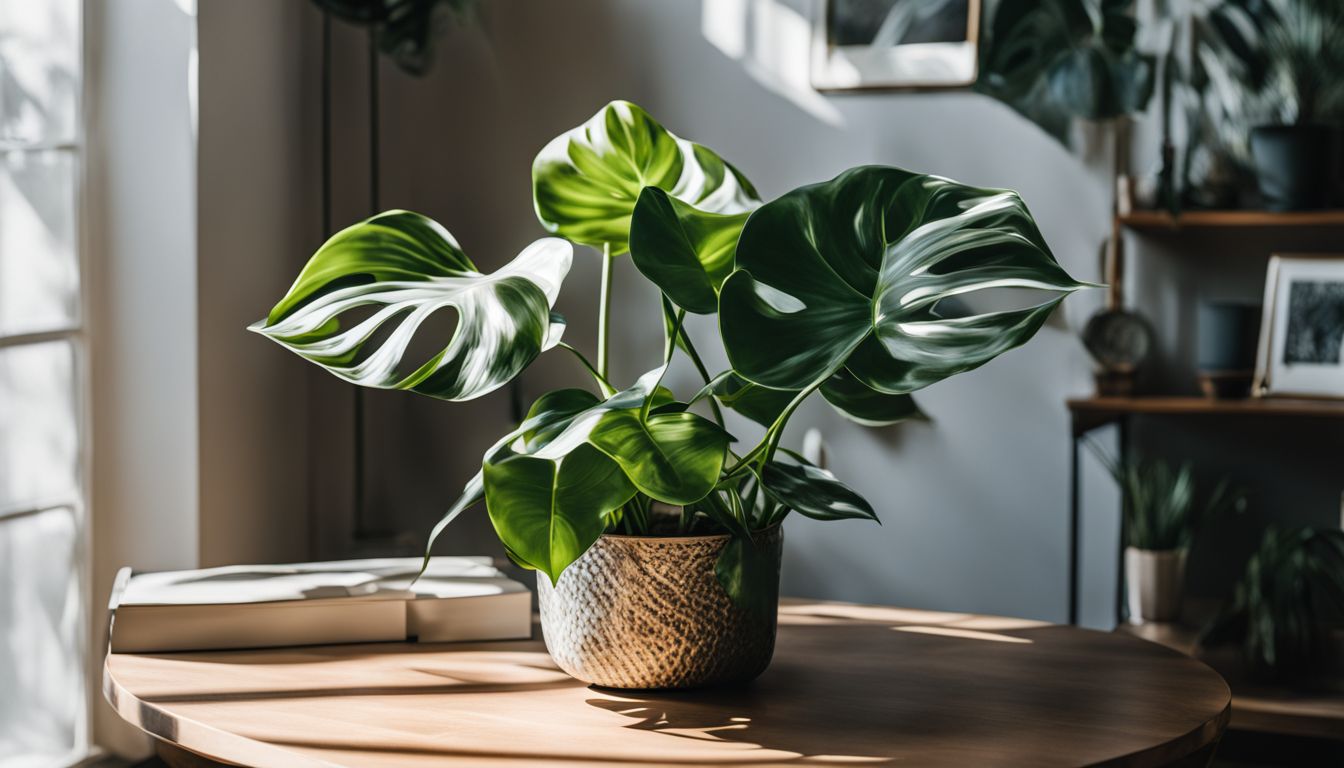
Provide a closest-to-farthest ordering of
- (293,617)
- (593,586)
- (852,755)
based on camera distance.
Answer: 1. (852,755)
2. (593,586)
3. (293,617)

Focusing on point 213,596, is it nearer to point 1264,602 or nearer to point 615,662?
point 615,662

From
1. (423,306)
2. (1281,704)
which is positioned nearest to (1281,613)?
(1281,704)

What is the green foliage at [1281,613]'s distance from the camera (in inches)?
81.1

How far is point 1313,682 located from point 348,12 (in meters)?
2.08

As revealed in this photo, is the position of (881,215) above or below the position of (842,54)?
below

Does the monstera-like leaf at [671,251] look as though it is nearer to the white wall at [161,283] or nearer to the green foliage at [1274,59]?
the white wall at [161,283]

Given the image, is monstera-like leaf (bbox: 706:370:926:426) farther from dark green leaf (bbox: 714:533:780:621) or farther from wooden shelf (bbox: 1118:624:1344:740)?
wooden shelf (bbox: 1118:624:1344:740)

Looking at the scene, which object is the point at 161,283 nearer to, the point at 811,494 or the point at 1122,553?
the point at 811,494

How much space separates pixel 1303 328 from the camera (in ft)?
7.64

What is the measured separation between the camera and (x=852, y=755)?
867 millimetres

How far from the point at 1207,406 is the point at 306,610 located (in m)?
1.73

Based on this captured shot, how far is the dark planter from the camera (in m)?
2.27

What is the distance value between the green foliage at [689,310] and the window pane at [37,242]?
1157 millimetres

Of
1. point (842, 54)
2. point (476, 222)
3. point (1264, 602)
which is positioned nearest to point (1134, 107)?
point (842, 54)
